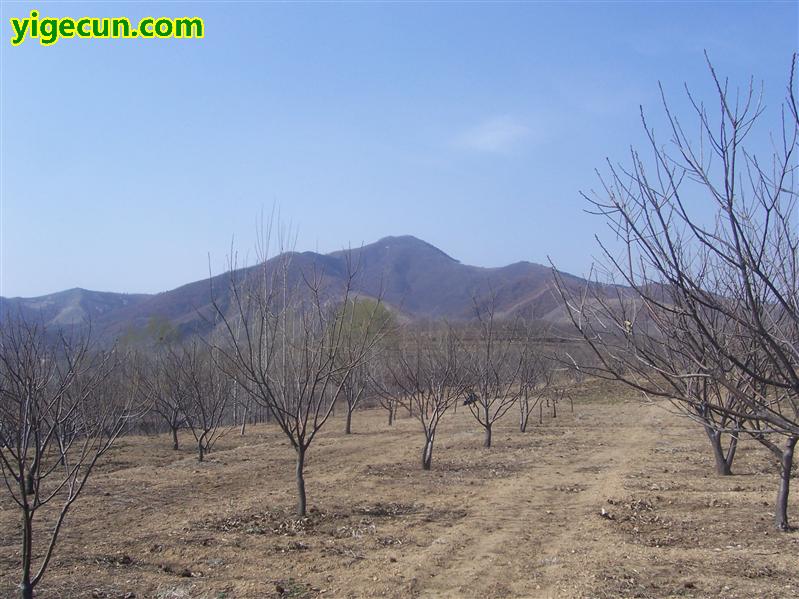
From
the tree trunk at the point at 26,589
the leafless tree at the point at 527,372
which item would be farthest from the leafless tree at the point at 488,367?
the tree trunk at the point at 26,589

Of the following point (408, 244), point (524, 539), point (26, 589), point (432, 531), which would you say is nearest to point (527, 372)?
point (432, 531)

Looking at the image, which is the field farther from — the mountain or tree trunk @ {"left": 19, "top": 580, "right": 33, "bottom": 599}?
the mountain

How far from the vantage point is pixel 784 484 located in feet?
22.5

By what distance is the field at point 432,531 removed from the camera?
5.54m

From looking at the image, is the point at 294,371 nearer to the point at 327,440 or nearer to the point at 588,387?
the point at 327,440

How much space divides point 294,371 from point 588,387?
33.1 m

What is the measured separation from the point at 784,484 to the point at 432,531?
3764 mm

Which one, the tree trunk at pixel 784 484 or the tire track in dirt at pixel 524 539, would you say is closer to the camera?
the tire track in dirt at pixel 524 539

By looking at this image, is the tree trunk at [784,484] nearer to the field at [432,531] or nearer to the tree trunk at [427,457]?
the field at [432,531]

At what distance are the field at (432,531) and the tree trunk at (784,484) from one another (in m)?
0.24

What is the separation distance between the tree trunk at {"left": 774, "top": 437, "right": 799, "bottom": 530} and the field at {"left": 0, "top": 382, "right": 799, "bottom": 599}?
241 mm

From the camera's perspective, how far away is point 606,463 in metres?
13.1

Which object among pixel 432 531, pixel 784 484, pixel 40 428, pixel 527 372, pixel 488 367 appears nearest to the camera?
pixel 40 428

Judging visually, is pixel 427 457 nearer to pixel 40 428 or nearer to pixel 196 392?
pixel 196 392
